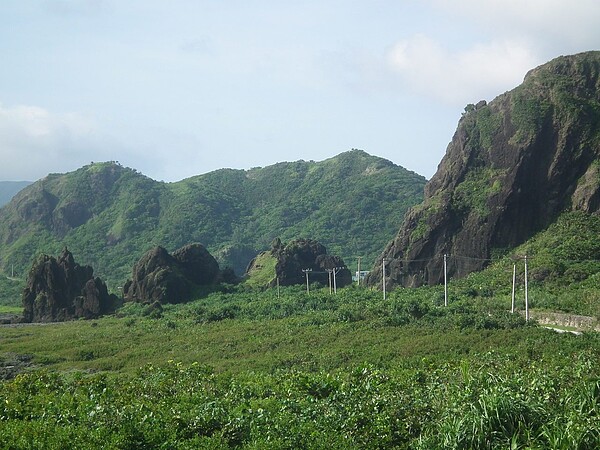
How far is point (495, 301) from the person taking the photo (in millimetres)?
47500

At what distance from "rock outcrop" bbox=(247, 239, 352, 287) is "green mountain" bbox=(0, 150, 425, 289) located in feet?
98.2

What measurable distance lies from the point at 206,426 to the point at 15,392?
20.7ft

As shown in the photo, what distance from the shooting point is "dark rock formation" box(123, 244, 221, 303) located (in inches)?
2906

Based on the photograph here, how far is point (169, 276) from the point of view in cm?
7462

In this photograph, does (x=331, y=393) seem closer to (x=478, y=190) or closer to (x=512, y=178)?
(x=512, y=178)

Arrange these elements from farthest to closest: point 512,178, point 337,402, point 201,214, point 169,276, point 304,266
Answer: point 201,214, point 304,266, point 169,276, point 512,178, point 337,402

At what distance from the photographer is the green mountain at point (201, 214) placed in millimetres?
120562

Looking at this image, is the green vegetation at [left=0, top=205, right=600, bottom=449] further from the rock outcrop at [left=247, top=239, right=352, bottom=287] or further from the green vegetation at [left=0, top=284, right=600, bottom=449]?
the rock outcrop at [left=247, top=239, right=352, bottom=287]

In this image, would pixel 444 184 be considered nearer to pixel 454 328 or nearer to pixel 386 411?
pixel 454 328

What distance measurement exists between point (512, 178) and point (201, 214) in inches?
3151

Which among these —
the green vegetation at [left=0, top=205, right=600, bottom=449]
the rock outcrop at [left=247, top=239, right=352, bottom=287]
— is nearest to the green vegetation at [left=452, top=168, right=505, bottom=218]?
the rock outcrop at [left=247, top=239, right=352, bottom=287]

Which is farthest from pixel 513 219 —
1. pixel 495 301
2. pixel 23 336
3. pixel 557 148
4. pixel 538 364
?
pixel 538 364

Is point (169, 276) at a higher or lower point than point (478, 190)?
lower

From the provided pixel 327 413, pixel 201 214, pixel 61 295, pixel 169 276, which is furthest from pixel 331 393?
pixel 201 214
